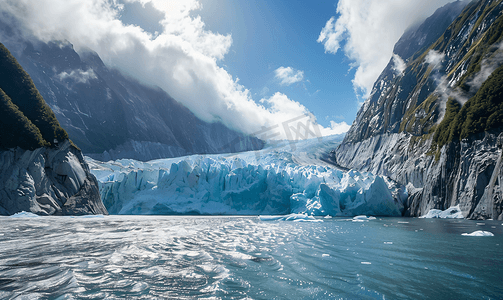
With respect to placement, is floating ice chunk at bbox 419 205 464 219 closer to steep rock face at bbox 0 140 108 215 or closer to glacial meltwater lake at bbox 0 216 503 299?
glacial meltwater lake at bbox 0 216 503 299

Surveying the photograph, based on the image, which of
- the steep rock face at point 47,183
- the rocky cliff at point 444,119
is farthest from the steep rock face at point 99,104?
the rocky cliff at point 444,119

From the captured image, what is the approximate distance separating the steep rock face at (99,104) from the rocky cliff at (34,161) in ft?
130

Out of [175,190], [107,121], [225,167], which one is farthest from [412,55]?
[107,121]

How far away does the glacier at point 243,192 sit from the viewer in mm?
32562

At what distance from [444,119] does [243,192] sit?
93.1 ft

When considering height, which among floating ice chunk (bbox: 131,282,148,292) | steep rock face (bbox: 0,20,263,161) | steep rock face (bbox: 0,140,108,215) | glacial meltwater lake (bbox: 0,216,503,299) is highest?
steep rock face (bbox: 0,20,263,161)

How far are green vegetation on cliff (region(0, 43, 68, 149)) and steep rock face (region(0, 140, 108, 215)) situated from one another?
2.99 ft

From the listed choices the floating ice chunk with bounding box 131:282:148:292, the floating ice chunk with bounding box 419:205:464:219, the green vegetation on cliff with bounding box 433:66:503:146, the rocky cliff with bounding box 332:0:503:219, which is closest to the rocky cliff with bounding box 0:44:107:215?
the floating ice chunk with bounding box 131:282:148:292

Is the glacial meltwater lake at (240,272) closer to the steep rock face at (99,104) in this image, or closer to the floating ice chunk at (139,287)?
the floating ice chunk at (139,287)

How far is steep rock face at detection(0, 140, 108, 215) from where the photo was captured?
19.5 metres

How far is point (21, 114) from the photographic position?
21906 millimetres

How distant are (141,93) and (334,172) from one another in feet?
253

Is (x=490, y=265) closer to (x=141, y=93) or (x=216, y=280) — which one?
(x=216, y=280)

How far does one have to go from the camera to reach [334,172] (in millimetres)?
39000
